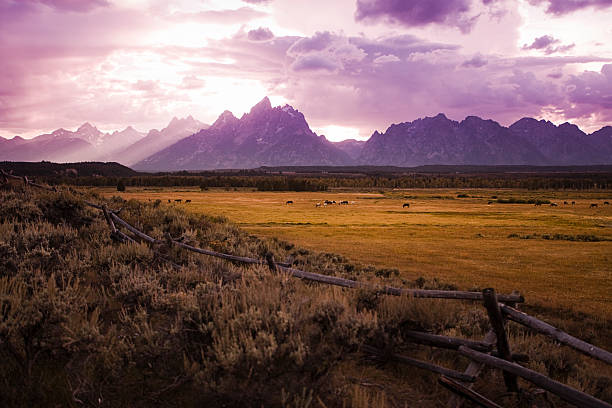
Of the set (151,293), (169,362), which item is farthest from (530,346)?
(151,293)

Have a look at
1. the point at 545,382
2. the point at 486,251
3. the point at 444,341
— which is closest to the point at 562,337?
the point at 545,382

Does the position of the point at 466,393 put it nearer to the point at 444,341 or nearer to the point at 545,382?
the point at 545,382

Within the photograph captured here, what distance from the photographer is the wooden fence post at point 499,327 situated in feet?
16.4

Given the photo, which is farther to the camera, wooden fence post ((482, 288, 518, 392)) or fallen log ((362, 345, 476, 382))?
wooden fence post ((482, 288, 518, 392))

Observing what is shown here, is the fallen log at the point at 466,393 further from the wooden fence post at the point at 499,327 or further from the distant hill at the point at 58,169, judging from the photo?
the distant hill at the point at 58,169

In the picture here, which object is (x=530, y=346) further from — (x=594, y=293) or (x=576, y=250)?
(x=576, y=250)

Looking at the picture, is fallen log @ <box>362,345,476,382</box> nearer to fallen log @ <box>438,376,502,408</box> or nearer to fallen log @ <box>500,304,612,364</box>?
fallen log @ <box>438,376,502,408</box>

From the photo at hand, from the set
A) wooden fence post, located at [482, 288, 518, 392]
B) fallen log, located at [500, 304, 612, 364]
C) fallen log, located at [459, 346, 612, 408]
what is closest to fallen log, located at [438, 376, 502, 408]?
fallen log, located at [459, 346, 612, 408]

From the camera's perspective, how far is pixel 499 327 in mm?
5031

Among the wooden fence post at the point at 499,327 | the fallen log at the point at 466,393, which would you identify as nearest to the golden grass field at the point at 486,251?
the wooden fence post at the point at 499,327

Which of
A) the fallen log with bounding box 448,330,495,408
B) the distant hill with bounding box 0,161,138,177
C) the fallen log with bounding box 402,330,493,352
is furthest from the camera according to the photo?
the distant hill with bounding box 0,161,138,177

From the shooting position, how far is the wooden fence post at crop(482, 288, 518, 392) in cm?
498

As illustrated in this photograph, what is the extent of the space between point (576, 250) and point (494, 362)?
71.5 ft

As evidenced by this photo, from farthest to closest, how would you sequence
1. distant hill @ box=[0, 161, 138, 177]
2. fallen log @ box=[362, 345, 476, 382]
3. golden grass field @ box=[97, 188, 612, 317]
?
distant hill @ box=[0, 161, 138, 177] → golden grass field @ box=[97, 188, 612, 317] → fallen log @ box=[362, 345, 476, 382]
